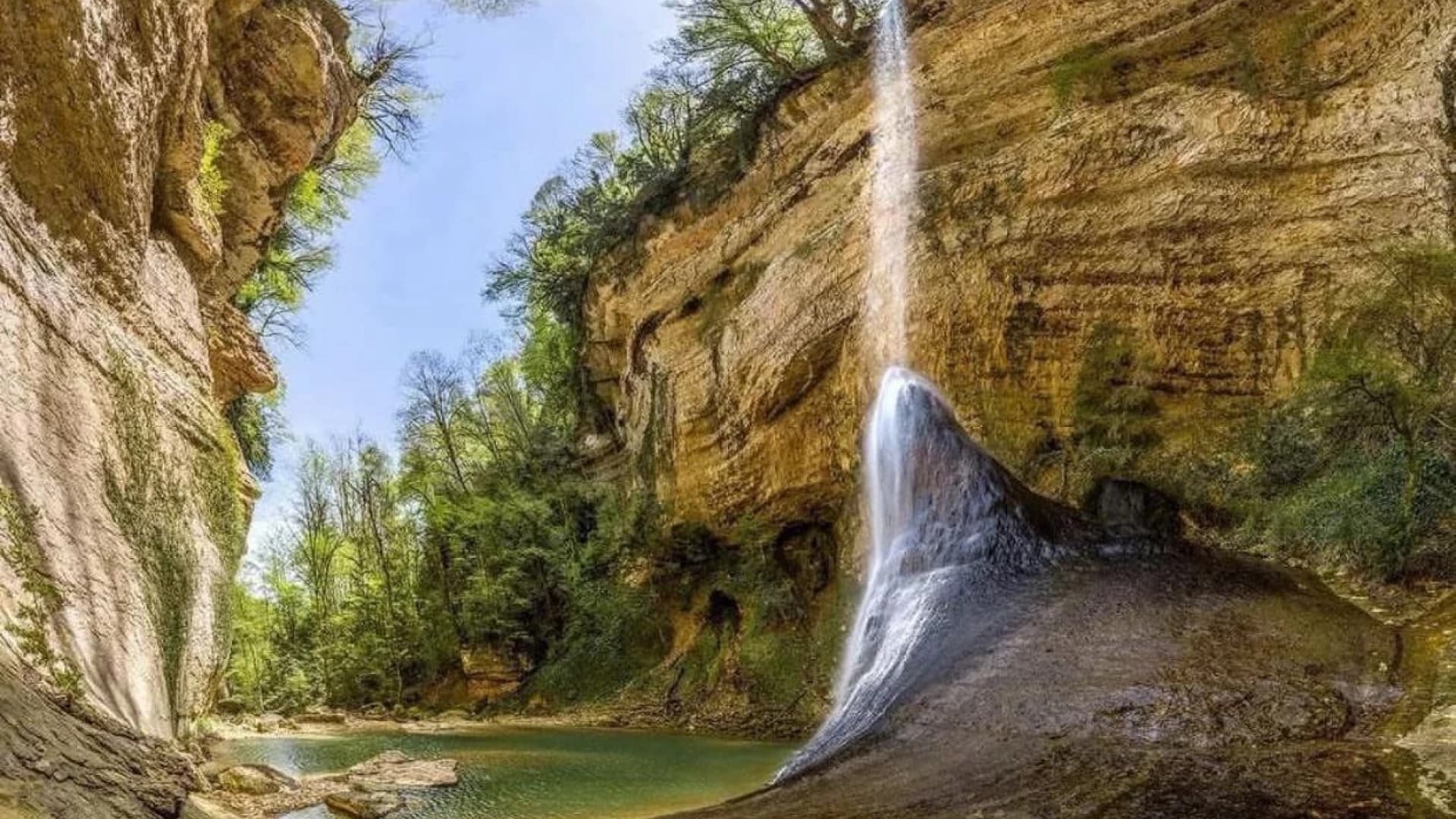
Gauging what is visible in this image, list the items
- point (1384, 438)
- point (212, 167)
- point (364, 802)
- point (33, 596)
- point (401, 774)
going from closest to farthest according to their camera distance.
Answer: point (33, 596), point (364, 802), point (1384, 438), point (401, 774), point (212, 167)

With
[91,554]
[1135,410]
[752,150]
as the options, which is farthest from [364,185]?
[1135,410]

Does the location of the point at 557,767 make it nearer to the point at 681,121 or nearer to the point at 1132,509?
the point at 1132,509

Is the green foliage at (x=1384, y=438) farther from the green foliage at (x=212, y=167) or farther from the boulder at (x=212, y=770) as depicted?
the green foliage at (x=212, y=167)

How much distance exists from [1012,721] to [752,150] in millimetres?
16160

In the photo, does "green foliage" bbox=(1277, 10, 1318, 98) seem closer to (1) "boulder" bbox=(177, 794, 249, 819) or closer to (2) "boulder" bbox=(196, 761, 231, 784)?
(1) "boulder" bbox=(177, 794, 249, 819)

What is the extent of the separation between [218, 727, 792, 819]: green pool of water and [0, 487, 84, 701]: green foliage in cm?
321

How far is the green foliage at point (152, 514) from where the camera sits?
7.10 metres

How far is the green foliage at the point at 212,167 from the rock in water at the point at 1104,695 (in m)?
11.1

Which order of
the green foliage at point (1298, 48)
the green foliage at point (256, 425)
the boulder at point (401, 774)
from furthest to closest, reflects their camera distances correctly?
the green foliage at point (256, 425) < the green foliage at point (1298, 48) < the boulder at point (401, 774)

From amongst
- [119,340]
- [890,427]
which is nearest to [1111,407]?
[890,427]

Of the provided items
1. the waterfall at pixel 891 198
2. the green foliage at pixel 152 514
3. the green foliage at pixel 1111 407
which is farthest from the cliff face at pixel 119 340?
the green foliage at pixel 1111 407

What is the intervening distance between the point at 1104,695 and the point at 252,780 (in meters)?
8.40

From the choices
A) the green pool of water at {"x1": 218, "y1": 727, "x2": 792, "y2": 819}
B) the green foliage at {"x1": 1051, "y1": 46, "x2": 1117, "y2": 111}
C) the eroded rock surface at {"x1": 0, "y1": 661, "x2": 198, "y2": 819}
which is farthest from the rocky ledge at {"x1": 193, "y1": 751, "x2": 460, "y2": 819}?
the green foliage at {"x1": 1051, "y1": 46, "x2": 1117, "y2": 111}

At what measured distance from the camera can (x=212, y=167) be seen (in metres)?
12.1
